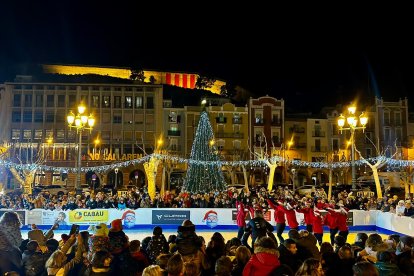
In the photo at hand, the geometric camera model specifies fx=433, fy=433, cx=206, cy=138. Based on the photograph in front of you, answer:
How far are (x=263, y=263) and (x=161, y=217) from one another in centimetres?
1650

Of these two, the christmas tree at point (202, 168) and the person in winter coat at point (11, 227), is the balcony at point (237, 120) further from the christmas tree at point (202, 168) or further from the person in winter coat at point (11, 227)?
the person in winter coat at point (11, 227)

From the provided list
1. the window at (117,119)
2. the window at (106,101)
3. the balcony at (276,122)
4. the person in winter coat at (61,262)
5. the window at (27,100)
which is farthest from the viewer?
the balcony at (276,122)

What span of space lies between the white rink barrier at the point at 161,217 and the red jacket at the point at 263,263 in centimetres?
1603

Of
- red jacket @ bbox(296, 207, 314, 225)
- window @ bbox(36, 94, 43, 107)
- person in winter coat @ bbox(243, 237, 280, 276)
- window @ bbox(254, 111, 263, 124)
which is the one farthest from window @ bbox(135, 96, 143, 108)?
person in winter coat @ bbox(243, 237, 280, 276)

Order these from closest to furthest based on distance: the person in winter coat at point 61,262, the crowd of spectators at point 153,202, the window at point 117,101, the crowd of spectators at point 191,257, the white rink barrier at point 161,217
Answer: the crowd of spectators at point 191,257, the person in winter coat at point 61,262, the white rink barrier at point 161,217, the crowd of spectators at point 153,202, the window at point 117,101

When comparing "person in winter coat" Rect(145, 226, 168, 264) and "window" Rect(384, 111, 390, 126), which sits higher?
"window" Rect(384, 111, 390, 126)

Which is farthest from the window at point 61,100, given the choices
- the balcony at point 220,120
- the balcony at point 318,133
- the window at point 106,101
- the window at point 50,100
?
the balcony at point 318,133

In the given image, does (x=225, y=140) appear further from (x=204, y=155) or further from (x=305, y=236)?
(x=305, y=236)

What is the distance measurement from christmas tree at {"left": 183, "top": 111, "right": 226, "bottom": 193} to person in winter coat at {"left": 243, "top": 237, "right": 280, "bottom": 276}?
31583mm

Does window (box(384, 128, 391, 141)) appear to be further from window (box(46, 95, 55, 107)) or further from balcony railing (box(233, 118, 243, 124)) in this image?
window (box(46, 95, 55, 107))

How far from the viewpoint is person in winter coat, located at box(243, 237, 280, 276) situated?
18.6 feet

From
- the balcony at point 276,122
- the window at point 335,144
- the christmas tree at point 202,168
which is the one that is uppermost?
the balcony at point 276,122

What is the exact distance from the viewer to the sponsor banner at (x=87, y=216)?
2089cm

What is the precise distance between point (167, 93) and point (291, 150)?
2167cm
